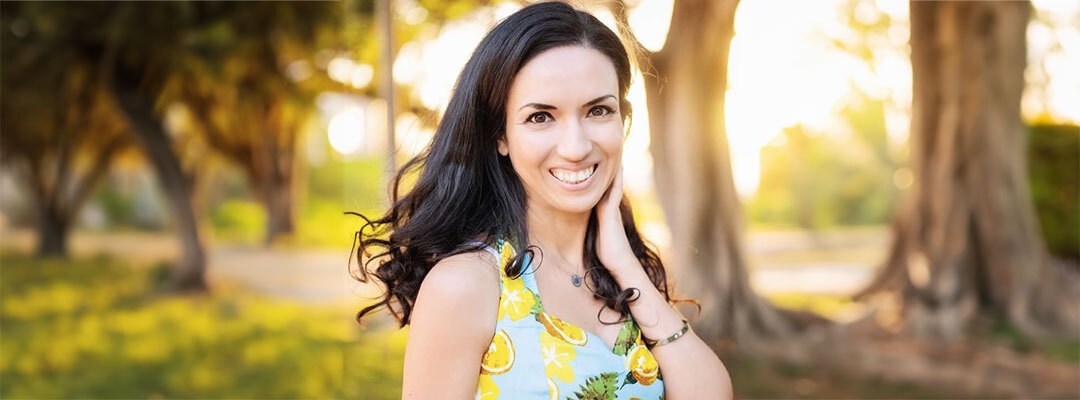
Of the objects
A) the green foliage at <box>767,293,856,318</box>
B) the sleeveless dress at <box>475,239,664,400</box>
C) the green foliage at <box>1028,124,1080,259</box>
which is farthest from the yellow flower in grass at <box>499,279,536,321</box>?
the green foliage at <box>1028,124,1080,259</box>

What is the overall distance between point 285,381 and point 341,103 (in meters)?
9.48

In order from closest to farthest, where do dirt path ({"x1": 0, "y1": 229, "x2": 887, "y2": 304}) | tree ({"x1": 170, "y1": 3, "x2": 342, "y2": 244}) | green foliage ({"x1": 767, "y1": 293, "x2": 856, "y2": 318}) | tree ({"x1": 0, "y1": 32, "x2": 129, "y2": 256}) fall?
green foliage ({"x1": 767, "y1": 293, "x2": 856, "y2": 318}) < tree ({"x1": 170, "y1": 3, "x2": 342, "y2": 244}) < tree ({"x1": 0, "y1": 32, "x2": 129, "y2": 256}) < dirt path ({"x1": 0, "y1": 229, "x2": 887, "y2": 304})

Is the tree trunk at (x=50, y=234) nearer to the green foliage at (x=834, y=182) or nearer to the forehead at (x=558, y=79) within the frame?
the forehead at (x=558, y=79)

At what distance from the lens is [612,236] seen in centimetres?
197

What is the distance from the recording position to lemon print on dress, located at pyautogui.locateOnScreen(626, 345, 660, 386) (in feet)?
5.96

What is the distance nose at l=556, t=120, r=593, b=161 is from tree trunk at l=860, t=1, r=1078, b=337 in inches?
274

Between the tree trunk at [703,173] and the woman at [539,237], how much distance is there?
5.24 metres

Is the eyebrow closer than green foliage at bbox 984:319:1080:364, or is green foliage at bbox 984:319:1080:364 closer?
the eyebrow

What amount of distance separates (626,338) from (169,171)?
11688 millimetres

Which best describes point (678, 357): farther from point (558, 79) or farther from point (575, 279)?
point (558, 79)

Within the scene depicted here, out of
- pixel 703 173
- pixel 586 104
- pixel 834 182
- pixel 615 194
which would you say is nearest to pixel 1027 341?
pixel 703 173

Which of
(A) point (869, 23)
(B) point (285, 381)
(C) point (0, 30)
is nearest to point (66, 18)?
(C) point (0, 30)

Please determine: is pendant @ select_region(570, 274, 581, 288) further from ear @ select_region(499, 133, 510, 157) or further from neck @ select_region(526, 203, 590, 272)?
ear @ select_region(499, 133, 510, 157)

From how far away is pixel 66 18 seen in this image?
10.2 meters
